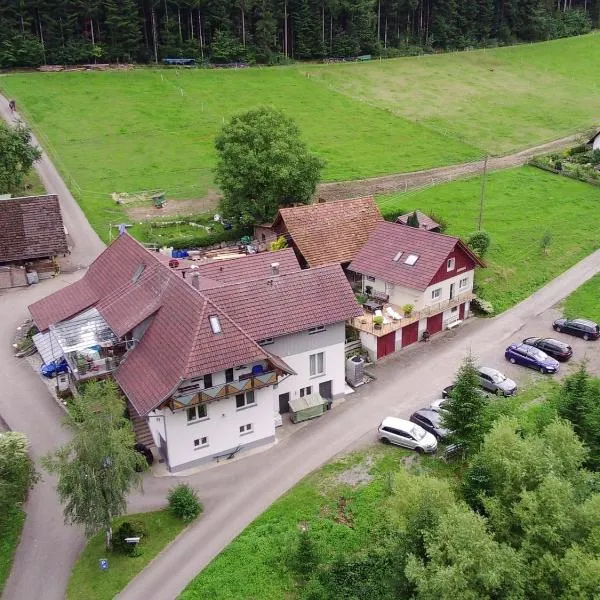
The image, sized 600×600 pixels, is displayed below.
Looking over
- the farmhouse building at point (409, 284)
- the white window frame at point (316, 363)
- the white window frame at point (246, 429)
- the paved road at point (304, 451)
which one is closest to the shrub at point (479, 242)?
the paved road at point (304, 451)

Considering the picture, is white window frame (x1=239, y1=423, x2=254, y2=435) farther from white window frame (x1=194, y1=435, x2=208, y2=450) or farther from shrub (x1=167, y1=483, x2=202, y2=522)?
shrub (x1=167, y1=483, x2=202, y2=522)

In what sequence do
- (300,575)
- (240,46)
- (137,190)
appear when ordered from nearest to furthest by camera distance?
(300,575), (137,190), (240,46)

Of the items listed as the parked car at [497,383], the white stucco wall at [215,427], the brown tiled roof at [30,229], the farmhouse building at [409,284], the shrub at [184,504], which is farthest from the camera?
the brown tiled roof at [30,229]

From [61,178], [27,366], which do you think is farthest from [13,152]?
[27,366]

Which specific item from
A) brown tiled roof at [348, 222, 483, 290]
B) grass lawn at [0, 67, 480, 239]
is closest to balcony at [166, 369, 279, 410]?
brown tiled roof at [348, 222, 483, 290]

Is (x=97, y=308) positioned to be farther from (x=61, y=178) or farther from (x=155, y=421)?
(x=61, y=178)

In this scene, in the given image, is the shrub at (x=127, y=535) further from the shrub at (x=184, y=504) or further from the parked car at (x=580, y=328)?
the parked car at (x=580, y=328)
